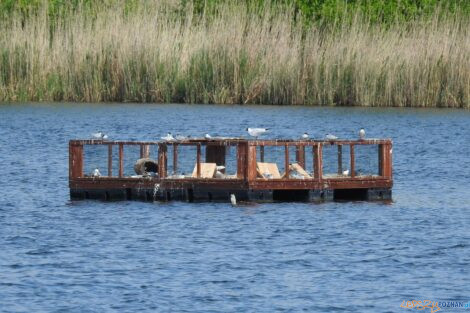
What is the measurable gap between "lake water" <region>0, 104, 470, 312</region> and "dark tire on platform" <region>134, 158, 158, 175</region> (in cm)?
107

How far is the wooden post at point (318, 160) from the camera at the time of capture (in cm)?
2683

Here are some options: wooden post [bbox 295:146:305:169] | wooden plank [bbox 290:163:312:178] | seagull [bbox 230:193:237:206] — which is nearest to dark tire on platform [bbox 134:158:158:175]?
seagull [bbox 230:193:237:206]

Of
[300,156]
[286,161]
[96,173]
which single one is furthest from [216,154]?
[96,173]

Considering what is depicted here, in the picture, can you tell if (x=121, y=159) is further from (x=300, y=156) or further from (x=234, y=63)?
(x=234, y=63)

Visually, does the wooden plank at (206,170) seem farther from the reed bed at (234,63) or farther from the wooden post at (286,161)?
the reed bed at (234,63)

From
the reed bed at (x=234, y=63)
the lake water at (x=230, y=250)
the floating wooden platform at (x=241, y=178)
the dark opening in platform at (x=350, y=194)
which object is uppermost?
the reed bed at (x=234, y=63)

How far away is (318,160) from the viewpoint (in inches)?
1056

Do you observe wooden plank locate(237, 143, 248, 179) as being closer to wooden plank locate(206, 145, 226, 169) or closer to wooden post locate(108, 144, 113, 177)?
wooden plank locate(206, 145, 226, 169)

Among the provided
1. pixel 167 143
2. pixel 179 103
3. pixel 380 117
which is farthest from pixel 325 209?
pixel 179 103

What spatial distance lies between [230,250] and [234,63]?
83.6ft

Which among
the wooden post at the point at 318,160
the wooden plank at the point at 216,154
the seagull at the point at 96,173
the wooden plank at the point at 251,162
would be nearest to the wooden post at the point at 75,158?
the seagull at the point at 96,173

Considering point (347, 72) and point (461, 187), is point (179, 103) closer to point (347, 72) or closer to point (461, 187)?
point (347, 72)

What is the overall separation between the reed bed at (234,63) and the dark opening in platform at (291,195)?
18.8 metres

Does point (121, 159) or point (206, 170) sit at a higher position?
point (121, 159)
